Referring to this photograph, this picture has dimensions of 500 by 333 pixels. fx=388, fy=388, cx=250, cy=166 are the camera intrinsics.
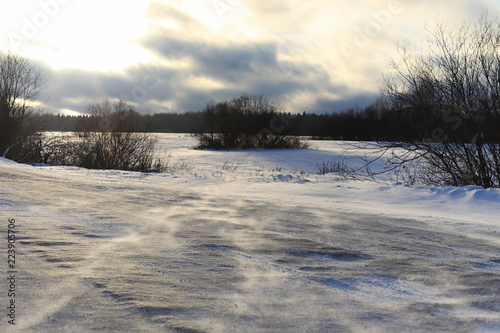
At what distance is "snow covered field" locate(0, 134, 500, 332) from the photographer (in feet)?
7.32

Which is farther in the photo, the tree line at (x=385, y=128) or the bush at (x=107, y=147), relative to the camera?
the bush at (x=107, y=147)

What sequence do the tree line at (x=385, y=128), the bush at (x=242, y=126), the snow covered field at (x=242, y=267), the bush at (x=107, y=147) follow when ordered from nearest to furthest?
the snow covered field at (x=242, y=267) < the tree line at (x=385, y=128) < the bush at (x=107, y=147) < the bush at (x=242, y=126)

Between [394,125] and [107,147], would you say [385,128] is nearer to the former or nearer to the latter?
[394,125]

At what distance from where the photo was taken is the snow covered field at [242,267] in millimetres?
2230

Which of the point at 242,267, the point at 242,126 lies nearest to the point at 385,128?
the point at 242,267

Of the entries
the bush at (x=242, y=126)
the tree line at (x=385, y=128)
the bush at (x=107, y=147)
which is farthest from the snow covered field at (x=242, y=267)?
the bush at (x=242, y=126)

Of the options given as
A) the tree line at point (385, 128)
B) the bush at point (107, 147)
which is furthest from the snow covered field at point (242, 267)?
the bush at point (107, 147)

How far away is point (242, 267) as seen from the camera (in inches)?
123

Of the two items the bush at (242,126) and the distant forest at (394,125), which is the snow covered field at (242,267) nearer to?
the distant forest at (394,125)

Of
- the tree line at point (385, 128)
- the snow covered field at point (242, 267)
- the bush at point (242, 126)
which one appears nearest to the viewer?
the snow covered field at point (242, 267)

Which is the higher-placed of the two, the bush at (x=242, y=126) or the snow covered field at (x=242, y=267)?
the bush at (x=242, y=126)

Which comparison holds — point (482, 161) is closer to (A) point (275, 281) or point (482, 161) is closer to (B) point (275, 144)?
(A) point (275, 281)

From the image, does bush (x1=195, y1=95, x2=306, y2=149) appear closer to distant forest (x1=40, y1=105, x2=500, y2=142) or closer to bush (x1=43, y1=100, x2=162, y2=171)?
distant forest (x1=40, y1=105, x2=500, y2=142)

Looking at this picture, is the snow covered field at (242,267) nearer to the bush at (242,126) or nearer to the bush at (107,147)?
the bush at (107,147)
